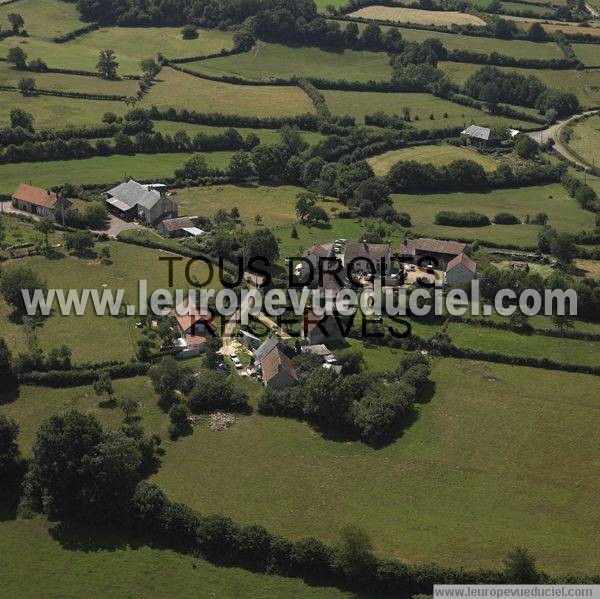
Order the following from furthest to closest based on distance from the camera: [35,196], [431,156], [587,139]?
[587,139] < [431,156] < [35,196]

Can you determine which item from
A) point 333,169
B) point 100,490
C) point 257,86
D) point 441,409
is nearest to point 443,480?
point 441,409

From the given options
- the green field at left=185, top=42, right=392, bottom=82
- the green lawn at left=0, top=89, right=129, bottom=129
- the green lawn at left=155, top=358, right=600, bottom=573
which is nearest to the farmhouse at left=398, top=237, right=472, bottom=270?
the green lawn at left=155, top=358, right=600, bottom=573

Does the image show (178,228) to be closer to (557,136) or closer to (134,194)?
(134,194)

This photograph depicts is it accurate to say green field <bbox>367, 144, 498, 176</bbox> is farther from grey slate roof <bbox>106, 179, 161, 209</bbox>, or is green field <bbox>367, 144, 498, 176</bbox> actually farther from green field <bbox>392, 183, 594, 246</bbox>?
grey slate roof <bbox>106, 179, 161, 209</bbox>

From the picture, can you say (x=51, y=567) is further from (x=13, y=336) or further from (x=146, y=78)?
(x=146, y=78)

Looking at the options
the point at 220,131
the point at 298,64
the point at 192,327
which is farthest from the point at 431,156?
the point at 192,327

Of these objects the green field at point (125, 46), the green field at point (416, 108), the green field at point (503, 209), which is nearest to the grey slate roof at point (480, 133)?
the green field at point (416, 108)
